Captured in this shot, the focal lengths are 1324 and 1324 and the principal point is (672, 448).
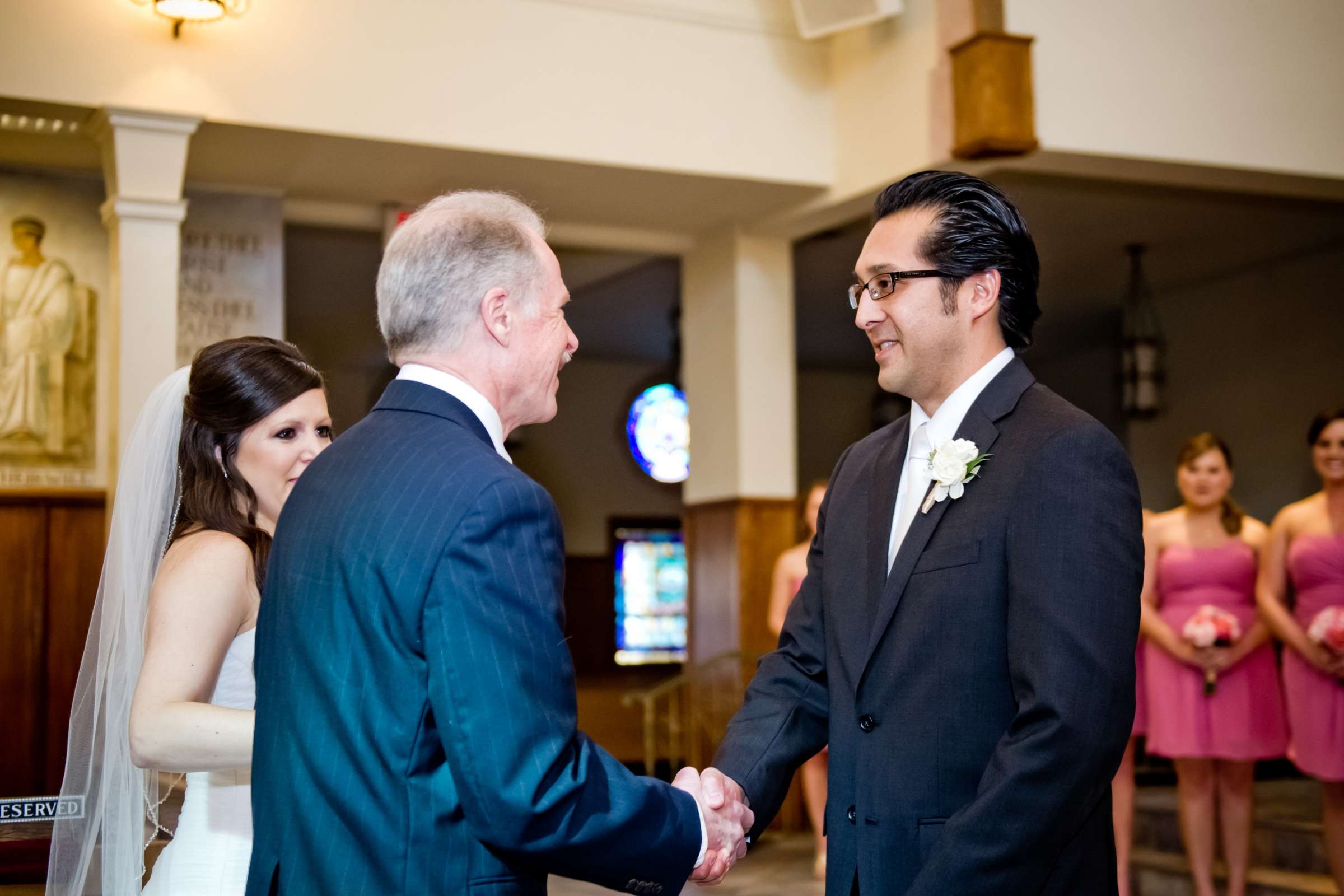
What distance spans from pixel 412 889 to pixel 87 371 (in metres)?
6.23

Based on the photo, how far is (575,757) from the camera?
170cm

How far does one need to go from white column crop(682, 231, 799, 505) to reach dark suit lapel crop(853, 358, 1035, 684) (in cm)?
610

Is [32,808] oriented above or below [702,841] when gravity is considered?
below

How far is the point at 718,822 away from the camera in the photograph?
2.19 metres

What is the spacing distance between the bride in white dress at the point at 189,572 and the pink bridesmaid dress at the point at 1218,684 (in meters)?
4.20

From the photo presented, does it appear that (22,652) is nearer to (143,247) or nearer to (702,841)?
(143,247)

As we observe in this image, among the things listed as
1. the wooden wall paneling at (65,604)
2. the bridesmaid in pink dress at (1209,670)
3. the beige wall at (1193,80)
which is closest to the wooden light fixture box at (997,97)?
the beige wall at (1193,80)

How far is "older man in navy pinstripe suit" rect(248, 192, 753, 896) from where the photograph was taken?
1.63m

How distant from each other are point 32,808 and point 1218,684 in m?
4.67

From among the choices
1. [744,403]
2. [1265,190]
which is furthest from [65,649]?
[1265,190]

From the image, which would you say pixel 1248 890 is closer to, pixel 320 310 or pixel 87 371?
pixel 87 371

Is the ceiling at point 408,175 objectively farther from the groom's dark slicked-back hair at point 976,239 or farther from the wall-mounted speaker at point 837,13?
the groom's dark slicked-back hair at point 976,239

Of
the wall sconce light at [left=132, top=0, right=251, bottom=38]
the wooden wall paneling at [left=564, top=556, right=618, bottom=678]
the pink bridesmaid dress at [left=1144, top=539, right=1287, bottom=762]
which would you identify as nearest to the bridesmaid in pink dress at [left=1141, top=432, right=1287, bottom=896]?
the pink bridesmaid dress at [left=1144, top=539, right=1287, bottom=762]

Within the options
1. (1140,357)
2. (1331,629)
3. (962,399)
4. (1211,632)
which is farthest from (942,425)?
(1140,357)
